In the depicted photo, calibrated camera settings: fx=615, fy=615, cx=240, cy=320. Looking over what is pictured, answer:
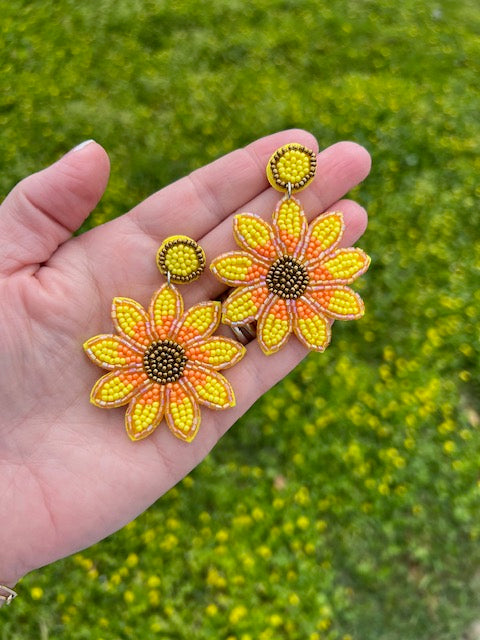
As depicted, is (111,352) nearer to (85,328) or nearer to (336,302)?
(85,328)

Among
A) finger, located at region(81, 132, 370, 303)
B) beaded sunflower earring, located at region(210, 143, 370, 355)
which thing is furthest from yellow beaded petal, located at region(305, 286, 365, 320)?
finger, located at region(81, 132, 370, 303)

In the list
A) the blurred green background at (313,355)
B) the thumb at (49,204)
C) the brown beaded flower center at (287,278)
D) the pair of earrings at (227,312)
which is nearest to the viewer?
the thumb at (49,204)

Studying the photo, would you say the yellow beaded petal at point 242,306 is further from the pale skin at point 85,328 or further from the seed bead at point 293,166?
the seed bead at point 293,166

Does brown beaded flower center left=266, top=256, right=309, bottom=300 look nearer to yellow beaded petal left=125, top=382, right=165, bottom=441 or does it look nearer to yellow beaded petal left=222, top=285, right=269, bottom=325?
yellow beaded petal left=222, top=285, right=269, bottom=325

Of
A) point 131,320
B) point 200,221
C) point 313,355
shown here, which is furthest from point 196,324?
point 313,355

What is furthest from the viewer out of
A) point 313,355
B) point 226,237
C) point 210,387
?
point 313,355

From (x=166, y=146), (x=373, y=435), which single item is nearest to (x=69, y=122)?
(x=166, y=146)

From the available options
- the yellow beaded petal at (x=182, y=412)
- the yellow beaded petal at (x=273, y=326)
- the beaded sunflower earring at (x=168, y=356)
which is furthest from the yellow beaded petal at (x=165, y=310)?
the yellow beaded petal at (x=273, y=326)
